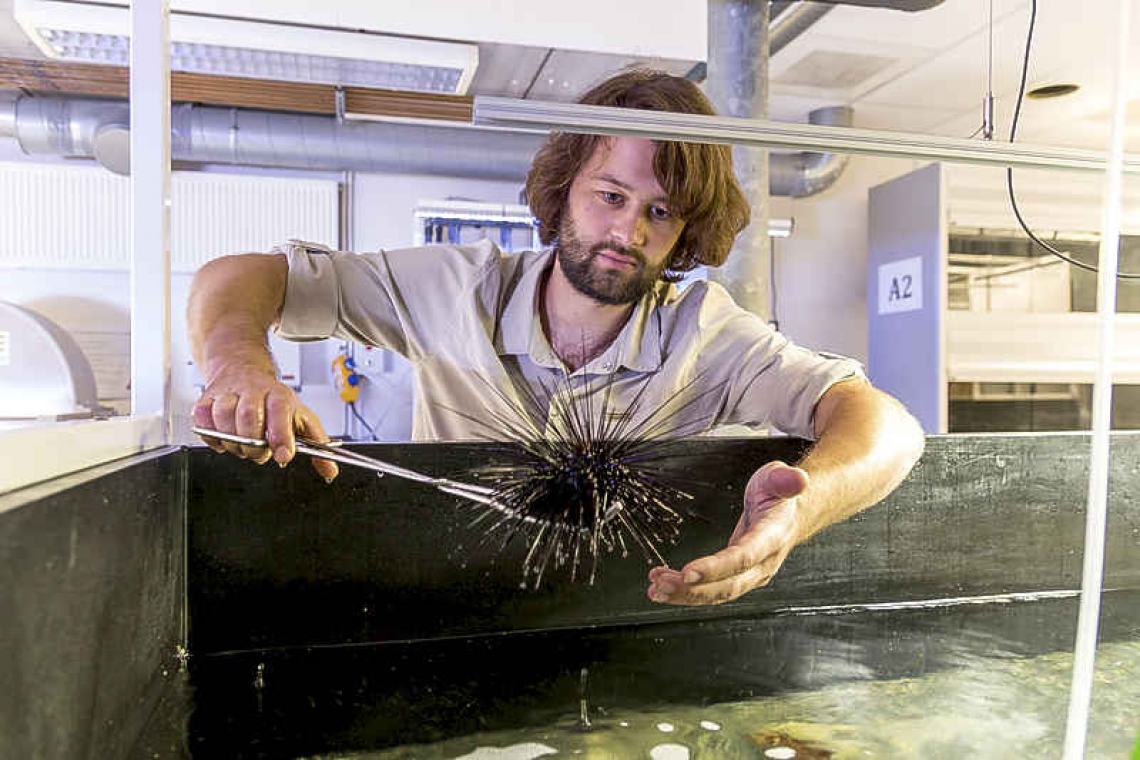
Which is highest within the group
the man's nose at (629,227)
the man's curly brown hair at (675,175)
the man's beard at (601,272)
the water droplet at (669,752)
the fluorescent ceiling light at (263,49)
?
the fluorescent ceiling light at (263,49)

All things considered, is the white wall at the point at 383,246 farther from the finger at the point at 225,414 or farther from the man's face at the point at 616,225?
the finger at the point at 225,414

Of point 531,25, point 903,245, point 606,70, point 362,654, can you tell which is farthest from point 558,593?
point 903,245

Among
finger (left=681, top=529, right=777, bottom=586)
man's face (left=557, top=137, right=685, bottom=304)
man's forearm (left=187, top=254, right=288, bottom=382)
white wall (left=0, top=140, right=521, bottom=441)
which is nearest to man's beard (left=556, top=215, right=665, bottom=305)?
man's face (left=557, top=137, right=685, bottom=304)

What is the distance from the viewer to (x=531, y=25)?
2.28m

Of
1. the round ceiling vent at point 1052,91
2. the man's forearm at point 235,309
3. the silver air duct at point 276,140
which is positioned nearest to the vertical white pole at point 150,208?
the man's forearm at point 235,309

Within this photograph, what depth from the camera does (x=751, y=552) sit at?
54 cm

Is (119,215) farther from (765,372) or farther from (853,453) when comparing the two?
(853,453)

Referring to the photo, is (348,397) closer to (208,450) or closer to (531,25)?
(531,25)

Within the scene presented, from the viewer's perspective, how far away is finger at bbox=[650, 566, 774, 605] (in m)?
0.51

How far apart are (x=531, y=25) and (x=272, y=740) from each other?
211 cm

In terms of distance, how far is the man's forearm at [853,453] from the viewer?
2.38ft

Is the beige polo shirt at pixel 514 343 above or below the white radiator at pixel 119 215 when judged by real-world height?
below

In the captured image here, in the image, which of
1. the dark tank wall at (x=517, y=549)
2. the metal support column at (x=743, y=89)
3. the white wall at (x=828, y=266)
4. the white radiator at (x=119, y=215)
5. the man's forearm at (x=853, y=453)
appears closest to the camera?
the man's forearm at (x=853, y=453)

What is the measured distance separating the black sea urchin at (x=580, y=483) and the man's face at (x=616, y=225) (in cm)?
→ 23
